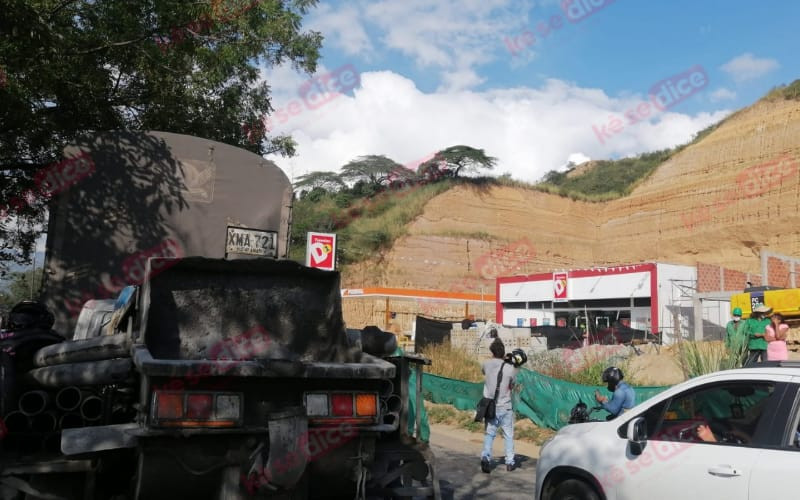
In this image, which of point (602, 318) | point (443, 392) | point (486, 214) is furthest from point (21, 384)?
point (486, 214)

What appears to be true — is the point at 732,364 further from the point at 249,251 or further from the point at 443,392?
the point at 249,251

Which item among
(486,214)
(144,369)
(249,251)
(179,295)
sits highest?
(486,214)

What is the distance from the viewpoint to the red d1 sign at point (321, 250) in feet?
36.9

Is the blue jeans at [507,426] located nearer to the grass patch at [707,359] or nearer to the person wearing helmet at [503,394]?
the person wearing helmet at [503,394]

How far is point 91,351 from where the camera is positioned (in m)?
4.26

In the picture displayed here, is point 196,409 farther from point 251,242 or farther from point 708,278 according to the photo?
point 708,278

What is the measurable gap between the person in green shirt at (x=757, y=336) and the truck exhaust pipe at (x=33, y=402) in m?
10.3

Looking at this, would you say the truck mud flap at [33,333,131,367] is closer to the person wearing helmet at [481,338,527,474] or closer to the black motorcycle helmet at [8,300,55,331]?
the black motorcycle helmet at [8,300,55,331]

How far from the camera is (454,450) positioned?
10453 millimetres

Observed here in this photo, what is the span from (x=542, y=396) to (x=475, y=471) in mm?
3605

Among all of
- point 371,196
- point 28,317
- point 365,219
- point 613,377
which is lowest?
point 613,377

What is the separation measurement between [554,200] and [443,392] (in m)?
55.9

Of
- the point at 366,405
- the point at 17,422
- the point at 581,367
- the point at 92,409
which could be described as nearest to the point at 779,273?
the point at 581,367

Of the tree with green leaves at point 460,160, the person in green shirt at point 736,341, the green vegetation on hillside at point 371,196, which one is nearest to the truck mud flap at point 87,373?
the person in green shirt at point 736,341
